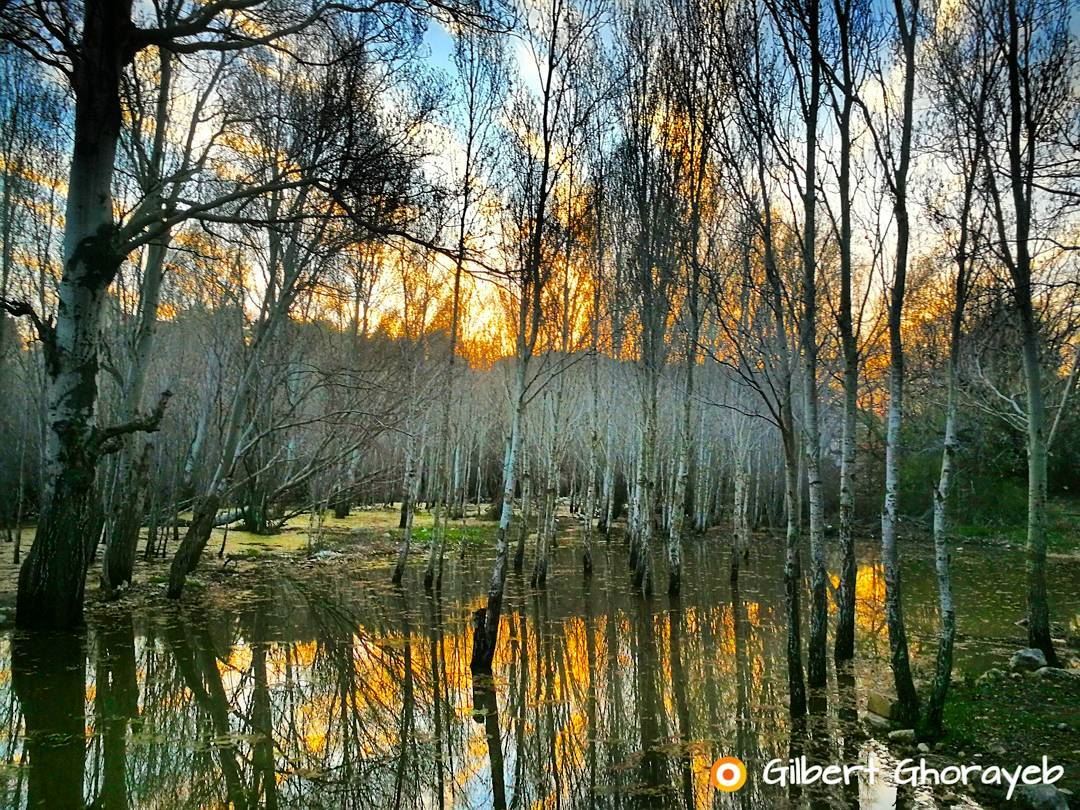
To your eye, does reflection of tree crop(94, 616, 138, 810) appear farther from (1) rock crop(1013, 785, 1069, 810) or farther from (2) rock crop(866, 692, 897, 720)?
(2) rock crop(866, 692, 897, 720)

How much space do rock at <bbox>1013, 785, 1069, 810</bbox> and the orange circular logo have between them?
5.97ft

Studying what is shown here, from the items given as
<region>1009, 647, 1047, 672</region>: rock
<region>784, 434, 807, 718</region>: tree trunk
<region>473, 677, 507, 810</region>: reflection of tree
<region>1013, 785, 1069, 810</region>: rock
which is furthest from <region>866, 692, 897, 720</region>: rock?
<region>473, 677, 507, 810</region>: reflection of tree

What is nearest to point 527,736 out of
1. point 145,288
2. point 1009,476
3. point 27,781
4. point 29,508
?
point 27,781

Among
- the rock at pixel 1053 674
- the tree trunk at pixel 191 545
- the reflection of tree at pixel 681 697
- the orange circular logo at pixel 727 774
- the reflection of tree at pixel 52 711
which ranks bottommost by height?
the reflection of tree at pixel 681 697

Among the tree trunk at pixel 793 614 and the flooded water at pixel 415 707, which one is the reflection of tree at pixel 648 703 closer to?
the flooded water at pixel 415 707

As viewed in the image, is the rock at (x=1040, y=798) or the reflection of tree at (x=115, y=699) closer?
the rock at (x=1040, y=798)

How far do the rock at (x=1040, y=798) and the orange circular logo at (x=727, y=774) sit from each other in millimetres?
1820

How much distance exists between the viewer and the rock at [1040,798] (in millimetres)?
4191

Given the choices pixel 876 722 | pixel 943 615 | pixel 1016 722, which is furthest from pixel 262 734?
pixel 1016 722

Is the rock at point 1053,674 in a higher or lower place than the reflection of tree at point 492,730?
higher

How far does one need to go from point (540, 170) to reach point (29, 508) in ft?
77.6

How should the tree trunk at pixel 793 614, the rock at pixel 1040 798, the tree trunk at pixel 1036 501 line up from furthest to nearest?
the tree trunk at pixel 1036 501, the tree trunk at pixel 793 614, the rock at pixel 1040 798

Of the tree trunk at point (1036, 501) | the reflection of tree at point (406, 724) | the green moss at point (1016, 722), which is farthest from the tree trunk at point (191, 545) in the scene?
the tree trunk at point (1036, 501)

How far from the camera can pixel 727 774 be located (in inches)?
206
